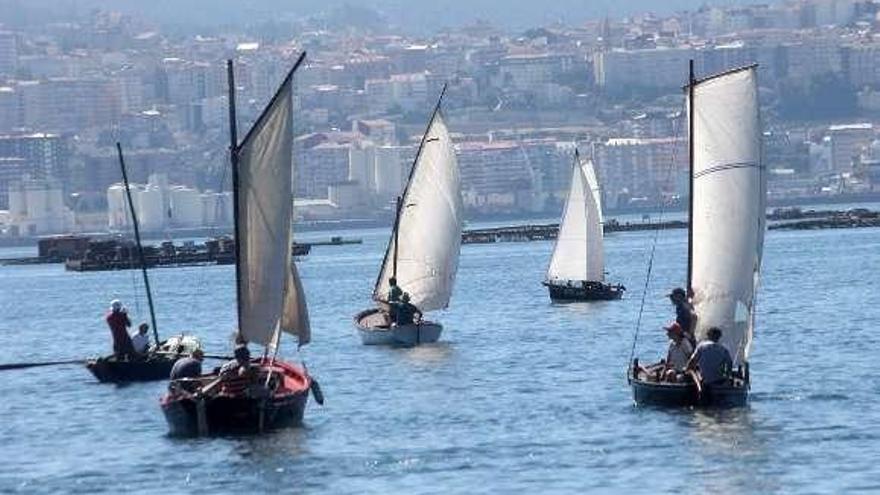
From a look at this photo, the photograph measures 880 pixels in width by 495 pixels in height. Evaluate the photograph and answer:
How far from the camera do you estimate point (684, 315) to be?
47.6 metres

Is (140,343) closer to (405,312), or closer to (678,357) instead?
(405,312)

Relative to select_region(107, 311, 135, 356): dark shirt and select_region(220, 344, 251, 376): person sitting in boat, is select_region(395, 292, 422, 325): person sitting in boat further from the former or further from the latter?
select_region(220, 344, 251, 376): person sitting in boat

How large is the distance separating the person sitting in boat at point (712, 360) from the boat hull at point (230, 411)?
577cm

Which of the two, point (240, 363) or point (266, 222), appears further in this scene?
point (266, 222)

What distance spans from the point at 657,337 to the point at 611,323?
6.53 m

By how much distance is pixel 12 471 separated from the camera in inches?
1752

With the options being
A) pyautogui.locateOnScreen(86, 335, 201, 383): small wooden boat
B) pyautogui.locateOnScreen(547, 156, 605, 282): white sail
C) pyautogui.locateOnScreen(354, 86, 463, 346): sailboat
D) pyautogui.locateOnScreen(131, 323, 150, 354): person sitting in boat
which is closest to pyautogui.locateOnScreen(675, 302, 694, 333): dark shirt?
pyautogui.locateOnScreen(86, 335, 201, 383): small wooden boat

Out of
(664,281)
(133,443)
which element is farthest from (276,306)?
(664,281)

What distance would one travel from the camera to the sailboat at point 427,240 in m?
70.6

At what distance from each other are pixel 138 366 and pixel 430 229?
16154 millimetres

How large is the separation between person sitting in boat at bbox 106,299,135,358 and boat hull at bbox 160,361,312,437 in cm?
992

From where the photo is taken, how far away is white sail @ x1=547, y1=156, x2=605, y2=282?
92.1 meters

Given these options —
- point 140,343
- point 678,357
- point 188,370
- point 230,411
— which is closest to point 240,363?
point 230,411

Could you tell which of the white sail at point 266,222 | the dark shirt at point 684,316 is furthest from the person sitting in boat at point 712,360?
the white sail at point 266,222
